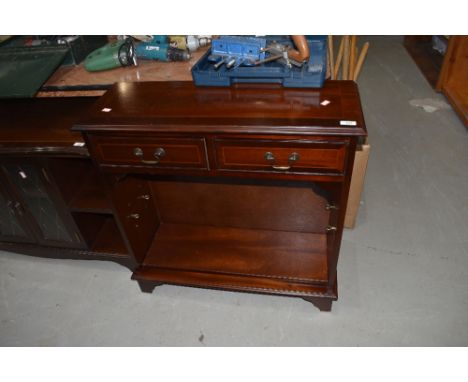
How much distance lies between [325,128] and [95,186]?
3.53 ft

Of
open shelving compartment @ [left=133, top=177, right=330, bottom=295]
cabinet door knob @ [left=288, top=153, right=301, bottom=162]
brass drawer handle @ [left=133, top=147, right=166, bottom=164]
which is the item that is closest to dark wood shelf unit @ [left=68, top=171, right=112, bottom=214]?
open shelving compartment @ [left=133, top=177, right=330, bottom=295]

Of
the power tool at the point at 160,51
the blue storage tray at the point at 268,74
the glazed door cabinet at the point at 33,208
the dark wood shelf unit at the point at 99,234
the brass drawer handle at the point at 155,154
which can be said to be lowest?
the dark wood shelf unit at the point at 99,234

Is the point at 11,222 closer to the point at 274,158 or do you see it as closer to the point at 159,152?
the point at 159,152

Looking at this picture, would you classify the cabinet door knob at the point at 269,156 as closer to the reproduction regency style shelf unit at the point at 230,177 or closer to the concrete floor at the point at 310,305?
the reproduction regency style shelf unit at the point at 230,177

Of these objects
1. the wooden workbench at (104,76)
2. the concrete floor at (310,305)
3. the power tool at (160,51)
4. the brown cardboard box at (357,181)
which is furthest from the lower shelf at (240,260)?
the power tool at (160,51)

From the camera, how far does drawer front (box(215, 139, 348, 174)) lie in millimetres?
1045

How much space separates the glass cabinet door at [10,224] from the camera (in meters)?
1.59

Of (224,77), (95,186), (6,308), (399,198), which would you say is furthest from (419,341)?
(6,308)

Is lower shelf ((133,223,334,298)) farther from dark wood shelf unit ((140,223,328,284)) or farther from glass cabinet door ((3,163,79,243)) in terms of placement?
glass cabinet door ((3,163,79,243))

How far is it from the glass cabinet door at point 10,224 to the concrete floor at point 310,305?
0.19 metres

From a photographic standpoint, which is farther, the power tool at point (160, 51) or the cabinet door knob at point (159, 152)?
the power tool at point (160, 51)

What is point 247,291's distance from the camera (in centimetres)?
151

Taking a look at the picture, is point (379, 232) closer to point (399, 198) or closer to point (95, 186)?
point (399, 198)

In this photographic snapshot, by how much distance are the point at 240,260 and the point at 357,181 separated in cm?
69
